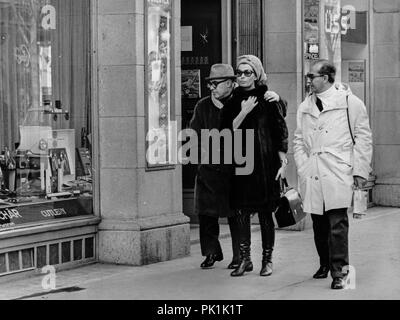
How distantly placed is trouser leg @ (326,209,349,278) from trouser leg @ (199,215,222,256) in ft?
5.14

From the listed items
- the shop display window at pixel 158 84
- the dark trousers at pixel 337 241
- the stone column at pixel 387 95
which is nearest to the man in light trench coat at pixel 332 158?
the dark trousers at pixel 337 241

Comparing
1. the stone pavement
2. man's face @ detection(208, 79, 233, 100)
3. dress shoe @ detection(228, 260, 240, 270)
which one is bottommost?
the stone pavement

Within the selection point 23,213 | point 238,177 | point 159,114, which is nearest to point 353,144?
point 238,177

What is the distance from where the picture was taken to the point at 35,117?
10.3m

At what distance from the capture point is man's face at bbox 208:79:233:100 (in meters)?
10.1

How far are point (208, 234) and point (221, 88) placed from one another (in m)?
1.45

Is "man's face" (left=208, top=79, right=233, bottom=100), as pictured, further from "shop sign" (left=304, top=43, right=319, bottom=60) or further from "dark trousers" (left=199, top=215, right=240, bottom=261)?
"shop sign" (left=304, top=43, right=319, bottom=60)

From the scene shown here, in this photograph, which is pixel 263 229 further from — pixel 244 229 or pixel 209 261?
pixel 209 261

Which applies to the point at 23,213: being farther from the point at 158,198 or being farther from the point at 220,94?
the point at 220,94

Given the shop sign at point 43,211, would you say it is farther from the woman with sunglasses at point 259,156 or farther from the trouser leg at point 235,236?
the woman with sunglasses at point 259,156

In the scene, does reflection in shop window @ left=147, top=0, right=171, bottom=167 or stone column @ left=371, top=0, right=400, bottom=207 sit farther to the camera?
stone column @ left=371, top=0, right=400, bottom=207

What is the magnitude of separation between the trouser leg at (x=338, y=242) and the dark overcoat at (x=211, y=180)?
1343 mm

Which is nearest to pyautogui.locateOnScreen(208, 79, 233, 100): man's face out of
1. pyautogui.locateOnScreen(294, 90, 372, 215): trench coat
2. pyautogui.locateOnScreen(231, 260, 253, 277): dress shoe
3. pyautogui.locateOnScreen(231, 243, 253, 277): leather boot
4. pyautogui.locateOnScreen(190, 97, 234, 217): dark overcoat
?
pyautogui.locateOnScreen(190, 97, 234, 217): dark overcoat

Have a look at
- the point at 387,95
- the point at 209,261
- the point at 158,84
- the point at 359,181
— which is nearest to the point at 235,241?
the point at 209,261
